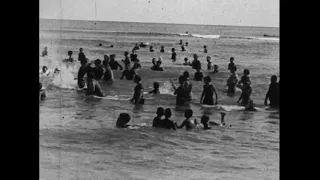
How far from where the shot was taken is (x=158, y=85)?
2.04 meters

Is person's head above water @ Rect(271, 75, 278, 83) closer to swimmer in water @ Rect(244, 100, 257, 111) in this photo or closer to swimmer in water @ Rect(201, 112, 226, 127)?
swimmer in water @ Rect(244, 100, 257, 111)

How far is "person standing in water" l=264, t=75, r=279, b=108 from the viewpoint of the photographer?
1.97m

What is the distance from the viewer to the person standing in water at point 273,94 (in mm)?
1968

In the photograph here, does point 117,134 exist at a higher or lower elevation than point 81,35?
lower

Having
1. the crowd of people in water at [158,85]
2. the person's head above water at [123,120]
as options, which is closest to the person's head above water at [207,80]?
the crowd of people in water at [158,85]

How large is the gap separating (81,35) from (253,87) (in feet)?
2.61

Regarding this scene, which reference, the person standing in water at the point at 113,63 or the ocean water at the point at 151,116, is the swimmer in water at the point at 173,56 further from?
the person standing in water at the point at 113,63

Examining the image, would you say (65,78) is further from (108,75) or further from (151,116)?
(151,116)

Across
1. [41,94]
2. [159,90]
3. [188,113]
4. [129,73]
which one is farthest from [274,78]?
[41,94]

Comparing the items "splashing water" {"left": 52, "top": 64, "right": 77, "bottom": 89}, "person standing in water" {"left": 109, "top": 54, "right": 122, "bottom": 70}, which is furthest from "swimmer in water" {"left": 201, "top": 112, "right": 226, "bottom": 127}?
"splashing water" {"left": 52, "top": 64, "right": 77, "bottom": 89}

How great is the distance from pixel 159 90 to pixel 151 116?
0.39 ft
